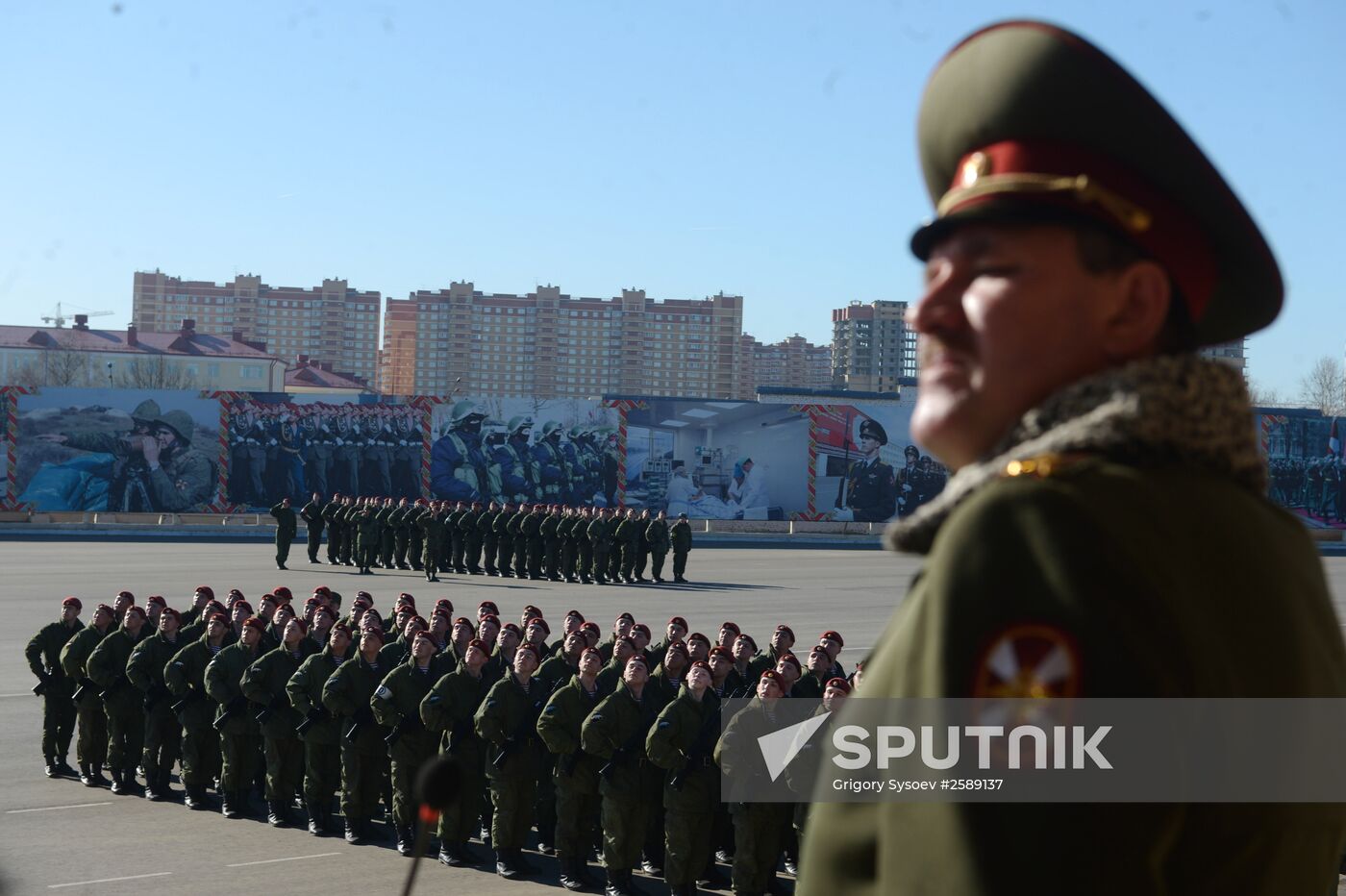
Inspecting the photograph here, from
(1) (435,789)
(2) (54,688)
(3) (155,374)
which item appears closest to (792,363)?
(3) (155,374)

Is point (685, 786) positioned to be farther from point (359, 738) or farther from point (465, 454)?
point (465, 454)

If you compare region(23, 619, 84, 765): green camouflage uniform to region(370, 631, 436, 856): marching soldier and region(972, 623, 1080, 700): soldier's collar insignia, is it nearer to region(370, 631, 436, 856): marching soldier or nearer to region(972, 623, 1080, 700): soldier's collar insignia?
region(370, 631, 436, 856): marching soldier

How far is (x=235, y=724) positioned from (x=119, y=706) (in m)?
1.37

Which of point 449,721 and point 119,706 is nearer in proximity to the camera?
point 449,721

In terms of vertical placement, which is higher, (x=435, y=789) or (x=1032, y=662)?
(x=1032, y=662)

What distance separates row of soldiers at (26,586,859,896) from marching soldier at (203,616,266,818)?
0.02m

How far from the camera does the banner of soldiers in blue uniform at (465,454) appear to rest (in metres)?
41.1

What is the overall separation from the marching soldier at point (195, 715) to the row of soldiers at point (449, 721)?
0.02 m

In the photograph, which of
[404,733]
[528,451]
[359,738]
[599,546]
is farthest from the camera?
[528,451]

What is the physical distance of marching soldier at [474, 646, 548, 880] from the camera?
1067cm

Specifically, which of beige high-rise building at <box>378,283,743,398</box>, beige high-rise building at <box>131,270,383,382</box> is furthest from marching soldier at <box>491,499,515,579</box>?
beige high-rise building at <box>131,270,383,382</box>

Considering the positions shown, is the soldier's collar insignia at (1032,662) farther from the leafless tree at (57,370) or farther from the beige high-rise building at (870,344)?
the beige high-rise building at (870,344)

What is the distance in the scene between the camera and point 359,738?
11594 millimetres

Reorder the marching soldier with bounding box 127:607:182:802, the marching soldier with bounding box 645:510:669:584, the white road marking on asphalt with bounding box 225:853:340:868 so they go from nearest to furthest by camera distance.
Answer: the white road marking on asphalt with bounding box 225:853:340:868, the marching soldier with bounding box 127:607:182:802, the marching soldier with bounding box 645:510:669:584
